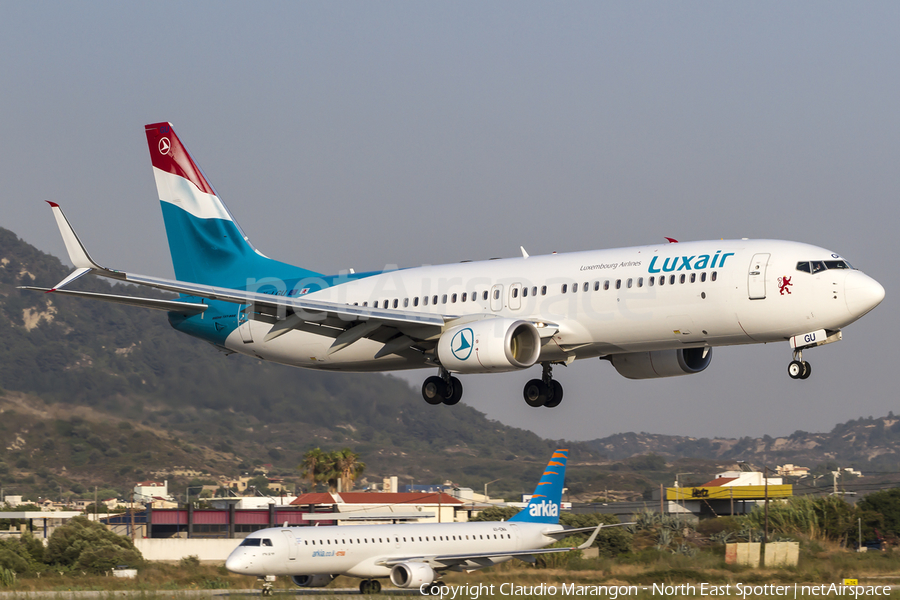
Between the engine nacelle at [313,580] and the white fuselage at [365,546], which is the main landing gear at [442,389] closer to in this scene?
the white fuselage at [365,546]

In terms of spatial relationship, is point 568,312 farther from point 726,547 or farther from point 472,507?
point 472,507

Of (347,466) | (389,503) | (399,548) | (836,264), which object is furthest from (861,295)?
(347,466)

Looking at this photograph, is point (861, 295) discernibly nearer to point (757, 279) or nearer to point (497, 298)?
point (757, 279)

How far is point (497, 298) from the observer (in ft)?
110

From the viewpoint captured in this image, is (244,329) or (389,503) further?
(389,503)

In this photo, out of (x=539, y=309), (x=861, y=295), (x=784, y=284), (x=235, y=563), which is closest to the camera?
(x=861, y=295)

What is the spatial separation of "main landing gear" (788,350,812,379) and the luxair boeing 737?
0.04 m

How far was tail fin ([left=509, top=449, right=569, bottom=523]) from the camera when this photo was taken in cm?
5884

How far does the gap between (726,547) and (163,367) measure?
37.3 metres

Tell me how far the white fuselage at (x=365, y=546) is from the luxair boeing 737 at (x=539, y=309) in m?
→ 12.0

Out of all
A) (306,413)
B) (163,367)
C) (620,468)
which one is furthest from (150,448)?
(620,468)

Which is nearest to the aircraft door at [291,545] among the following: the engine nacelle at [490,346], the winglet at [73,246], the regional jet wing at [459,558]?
the regional jet wing at [459,558]

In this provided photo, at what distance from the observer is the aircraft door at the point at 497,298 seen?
33.5 meters

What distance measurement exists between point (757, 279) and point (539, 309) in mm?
6728
